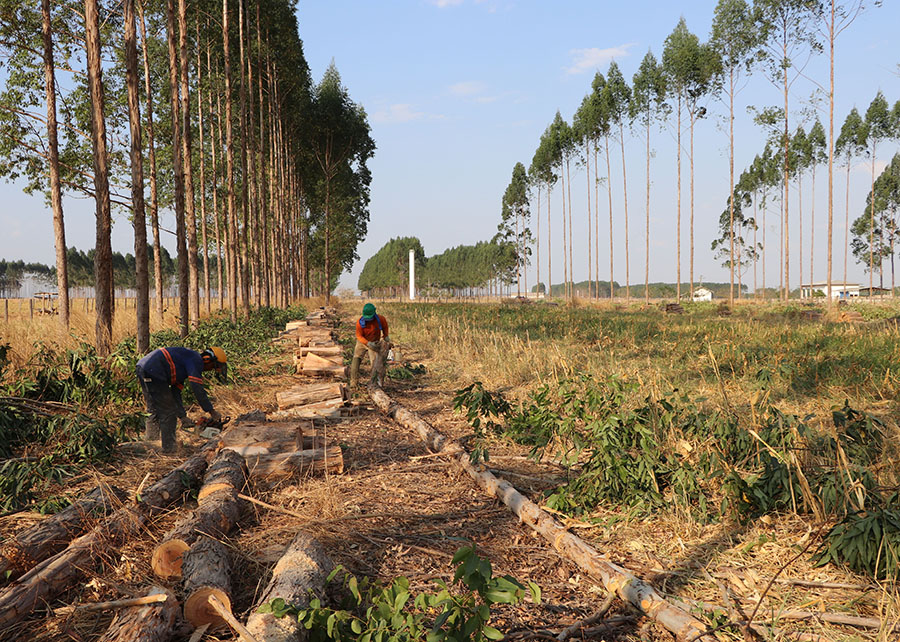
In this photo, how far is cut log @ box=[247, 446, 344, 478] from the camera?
4.82 meters

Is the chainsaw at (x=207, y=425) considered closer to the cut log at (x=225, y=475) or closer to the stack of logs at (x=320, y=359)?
the cut log at (x=225, y=475)

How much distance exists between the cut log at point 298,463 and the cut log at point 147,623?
2.07 m

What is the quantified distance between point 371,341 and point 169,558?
6680 millimetres

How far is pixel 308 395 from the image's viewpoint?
7582 millimetres

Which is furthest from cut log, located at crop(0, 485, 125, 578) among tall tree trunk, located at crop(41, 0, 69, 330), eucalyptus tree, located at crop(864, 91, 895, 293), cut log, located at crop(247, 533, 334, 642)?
eucalyptus tree, located at crop(864, 91, 895, 293)

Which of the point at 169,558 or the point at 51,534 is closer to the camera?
the point at 169,558

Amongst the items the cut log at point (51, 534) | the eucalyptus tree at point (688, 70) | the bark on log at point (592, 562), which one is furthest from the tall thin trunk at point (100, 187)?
the eucalyptus tree at point (688, 70)

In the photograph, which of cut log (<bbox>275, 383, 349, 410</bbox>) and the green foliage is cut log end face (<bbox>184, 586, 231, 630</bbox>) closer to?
the green foliage

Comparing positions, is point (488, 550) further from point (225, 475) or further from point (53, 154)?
point (53, 154)

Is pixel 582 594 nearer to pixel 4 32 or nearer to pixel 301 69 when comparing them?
pixel 4 32

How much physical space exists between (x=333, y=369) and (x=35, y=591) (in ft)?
22.4

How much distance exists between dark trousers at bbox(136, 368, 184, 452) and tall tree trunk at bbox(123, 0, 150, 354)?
2.88 meters

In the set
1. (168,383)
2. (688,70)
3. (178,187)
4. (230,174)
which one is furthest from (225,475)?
(688,70)

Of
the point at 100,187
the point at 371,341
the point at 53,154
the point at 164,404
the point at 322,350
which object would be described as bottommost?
the point at 164,404
